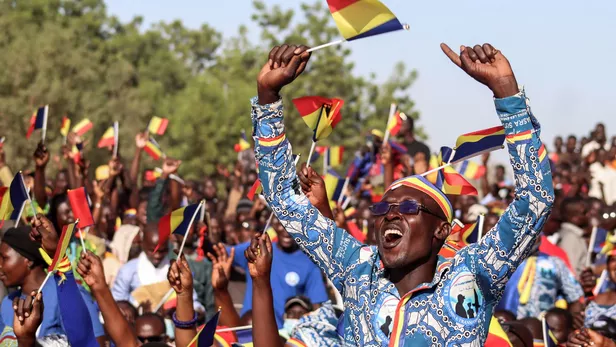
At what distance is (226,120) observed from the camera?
32.7 meters

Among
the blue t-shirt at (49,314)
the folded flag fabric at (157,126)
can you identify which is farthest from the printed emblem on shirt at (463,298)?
the folded flag fabric at (157,126)

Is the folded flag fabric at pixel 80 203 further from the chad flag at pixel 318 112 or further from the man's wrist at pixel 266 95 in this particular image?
the man's wrist at pixel 266 95

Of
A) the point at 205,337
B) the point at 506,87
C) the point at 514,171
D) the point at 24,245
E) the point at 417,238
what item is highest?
the point at 506,87

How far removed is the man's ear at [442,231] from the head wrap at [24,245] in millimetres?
2804

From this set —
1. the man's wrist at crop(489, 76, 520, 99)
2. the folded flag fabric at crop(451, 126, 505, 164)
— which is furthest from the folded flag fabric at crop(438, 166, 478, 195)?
the man's wrist at crop(489, 76, 520, 99)

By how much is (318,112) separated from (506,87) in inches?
65.7

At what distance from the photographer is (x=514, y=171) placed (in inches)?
167

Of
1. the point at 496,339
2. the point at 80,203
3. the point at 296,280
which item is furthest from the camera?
the point at 296,280

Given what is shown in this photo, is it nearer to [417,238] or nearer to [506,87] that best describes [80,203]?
[417,238]

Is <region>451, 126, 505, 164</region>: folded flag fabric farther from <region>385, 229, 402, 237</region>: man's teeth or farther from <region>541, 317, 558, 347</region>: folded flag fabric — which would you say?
<region>541, 317, 558, 347</region>: folded flag fabric

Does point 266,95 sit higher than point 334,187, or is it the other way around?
point 266,95

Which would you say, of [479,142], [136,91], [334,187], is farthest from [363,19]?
[136,91]

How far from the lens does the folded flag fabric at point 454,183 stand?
5.98m

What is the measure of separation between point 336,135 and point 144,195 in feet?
58.5
